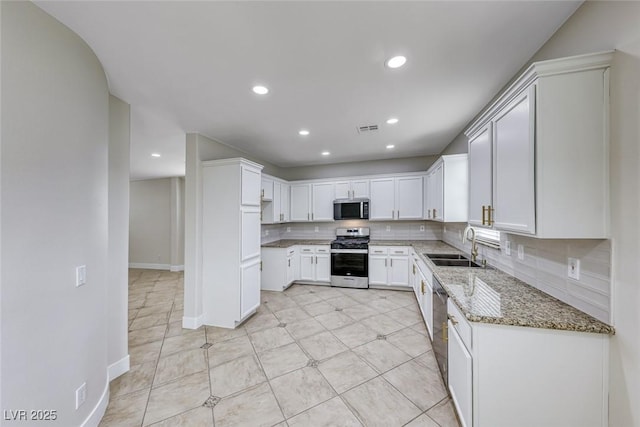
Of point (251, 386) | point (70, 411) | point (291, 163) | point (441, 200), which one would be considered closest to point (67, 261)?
point (70, 411)

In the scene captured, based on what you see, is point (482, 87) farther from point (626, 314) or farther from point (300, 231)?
point (300, 231)

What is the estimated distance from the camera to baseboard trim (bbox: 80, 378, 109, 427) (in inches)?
62.3

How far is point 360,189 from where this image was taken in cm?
492

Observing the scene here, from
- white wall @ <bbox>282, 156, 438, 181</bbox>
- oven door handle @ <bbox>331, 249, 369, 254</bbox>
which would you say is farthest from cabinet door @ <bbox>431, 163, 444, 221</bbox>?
oven door handle @ <bbox>331, 249, 369, 254</bbox>

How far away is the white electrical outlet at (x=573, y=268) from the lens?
138 centimetres

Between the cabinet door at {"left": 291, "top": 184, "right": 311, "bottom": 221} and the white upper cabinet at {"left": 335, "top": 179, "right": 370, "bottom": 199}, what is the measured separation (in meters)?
0.71

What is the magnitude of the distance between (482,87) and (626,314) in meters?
1.97

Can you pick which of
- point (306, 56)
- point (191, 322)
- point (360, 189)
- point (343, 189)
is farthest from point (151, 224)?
A: point (306, 56)

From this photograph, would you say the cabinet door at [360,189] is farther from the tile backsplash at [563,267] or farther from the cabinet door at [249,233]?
the tile backsplash at [563,267]

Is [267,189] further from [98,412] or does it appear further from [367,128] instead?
[98,412]

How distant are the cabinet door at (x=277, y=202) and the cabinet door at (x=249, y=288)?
1.32 m

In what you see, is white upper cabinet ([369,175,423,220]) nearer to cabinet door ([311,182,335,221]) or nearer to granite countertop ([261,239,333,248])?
cabinet door ([311,182,335,221])

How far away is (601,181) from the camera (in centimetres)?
122

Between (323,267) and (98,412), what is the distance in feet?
11.6
